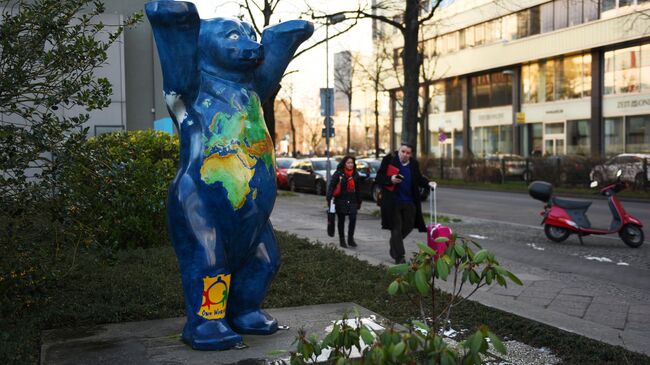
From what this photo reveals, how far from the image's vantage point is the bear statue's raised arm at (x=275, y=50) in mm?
4977

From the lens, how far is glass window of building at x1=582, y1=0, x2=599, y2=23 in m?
37.6

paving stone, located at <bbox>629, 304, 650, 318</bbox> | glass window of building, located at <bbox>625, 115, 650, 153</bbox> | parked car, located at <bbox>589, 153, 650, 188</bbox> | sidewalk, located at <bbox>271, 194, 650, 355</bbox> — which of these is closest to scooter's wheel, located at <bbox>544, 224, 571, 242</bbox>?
sidewalk, located at <bbox>271, 194, 650, 355</bbox>

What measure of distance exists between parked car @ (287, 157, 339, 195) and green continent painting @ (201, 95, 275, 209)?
19.0 m

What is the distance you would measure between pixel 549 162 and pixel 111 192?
75.5 feet

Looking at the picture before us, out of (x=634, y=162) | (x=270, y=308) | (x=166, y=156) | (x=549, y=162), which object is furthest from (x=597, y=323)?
(x=549, y=162)

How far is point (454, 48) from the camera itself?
50625 mm

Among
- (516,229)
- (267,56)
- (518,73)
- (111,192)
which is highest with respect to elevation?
(518,73)

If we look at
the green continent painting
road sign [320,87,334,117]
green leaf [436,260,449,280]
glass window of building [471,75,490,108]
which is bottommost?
green leaf [436,260,449,280]

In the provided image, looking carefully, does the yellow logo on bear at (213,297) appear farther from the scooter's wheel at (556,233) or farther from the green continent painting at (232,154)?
the scooter's wheel at (556,233)

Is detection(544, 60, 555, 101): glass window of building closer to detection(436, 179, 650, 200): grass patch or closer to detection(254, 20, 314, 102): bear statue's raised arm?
detection(436, 179, 650, 200): grass patch

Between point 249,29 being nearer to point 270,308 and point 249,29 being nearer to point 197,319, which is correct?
point 197,319

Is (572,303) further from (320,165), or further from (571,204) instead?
(320,165)

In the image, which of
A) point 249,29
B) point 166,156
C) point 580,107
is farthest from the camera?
point 580,107

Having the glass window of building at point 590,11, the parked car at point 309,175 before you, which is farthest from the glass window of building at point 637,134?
the parked car at point 309,175
